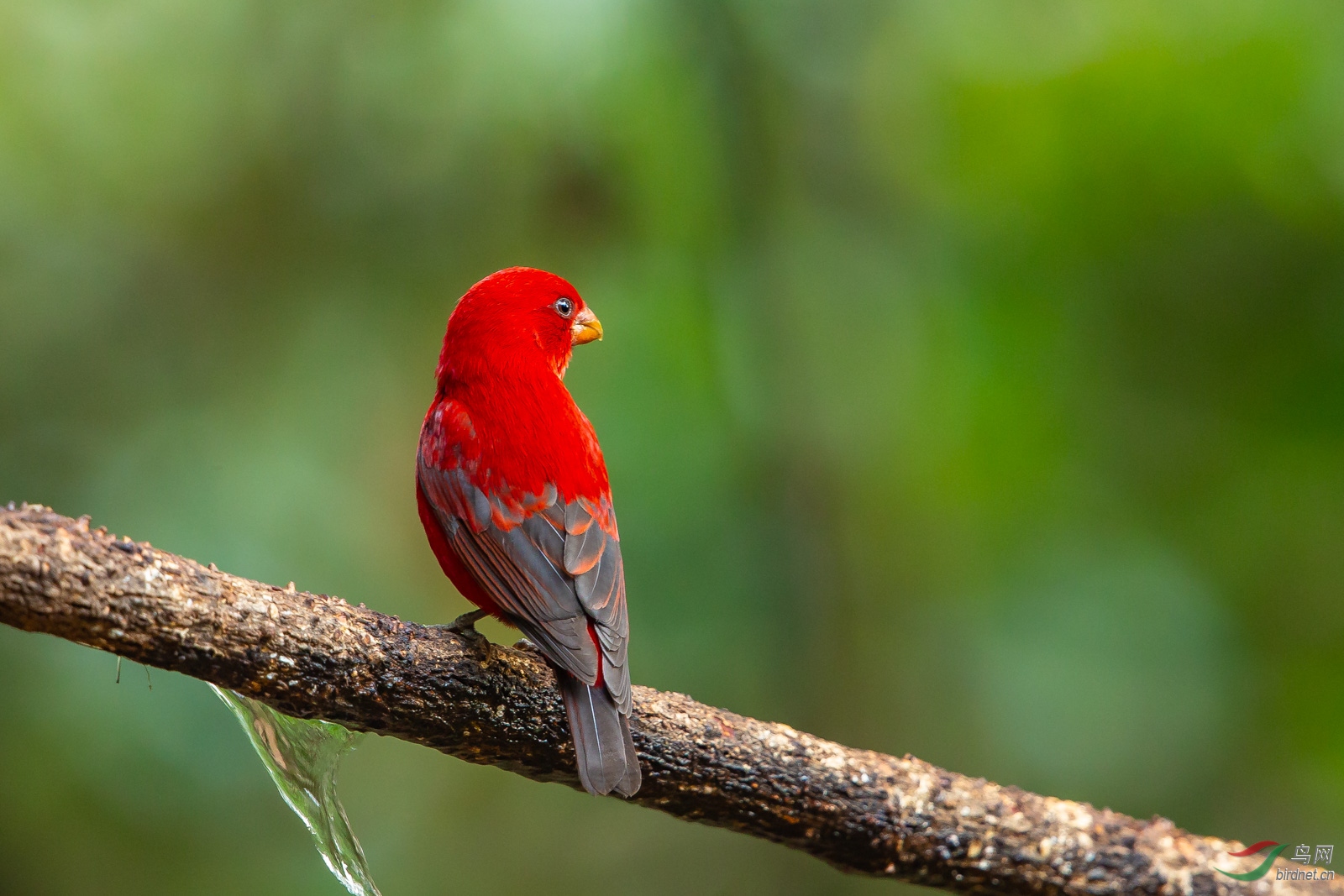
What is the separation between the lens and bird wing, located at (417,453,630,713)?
2664mm

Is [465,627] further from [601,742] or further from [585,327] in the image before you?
[585,327]

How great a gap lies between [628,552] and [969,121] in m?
2.74

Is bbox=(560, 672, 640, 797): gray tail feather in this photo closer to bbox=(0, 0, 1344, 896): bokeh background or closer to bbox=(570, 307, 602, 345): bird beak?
bbox=(570, 307, 602, 345): bird beak

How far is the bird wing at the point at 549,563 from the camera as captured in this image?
2.66 metres

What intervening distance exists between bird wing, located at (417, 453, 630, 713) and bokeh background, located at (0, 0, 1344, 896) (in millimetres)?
1902

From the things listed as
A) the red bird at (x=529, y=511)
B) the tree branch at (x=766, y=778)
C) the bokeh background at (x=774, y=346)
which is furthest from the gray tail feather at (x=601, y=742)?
the bokeh background at (x=774, y=346)

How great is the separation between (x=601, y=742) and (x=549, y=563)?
0.57 m

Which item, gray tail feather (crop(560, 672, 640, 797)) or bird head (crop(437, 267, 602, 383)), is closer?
gray tail feather (crop(560, 672, 640, 797))

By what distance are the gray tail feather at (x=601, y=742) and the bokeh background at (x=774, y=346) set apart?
2.46 m

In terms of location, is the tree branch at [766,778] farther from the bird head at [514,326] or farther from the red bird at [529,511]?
the bird head at [514,326]

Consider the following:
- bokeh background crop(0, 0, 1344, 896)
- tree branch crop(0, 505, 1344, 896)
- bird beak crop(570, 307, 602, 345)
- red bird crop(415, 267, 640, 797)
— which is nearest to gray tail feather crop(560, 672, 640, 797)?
red bird crop(415, 267, 640, 797)

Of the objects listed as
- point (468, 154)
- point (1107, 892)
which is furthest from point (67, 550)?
point (468, 154)

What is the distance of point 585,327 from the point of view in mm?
4027

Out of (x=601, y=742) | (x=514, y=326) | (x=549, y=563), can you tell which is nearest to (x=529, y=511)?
(x=549, y=563)
